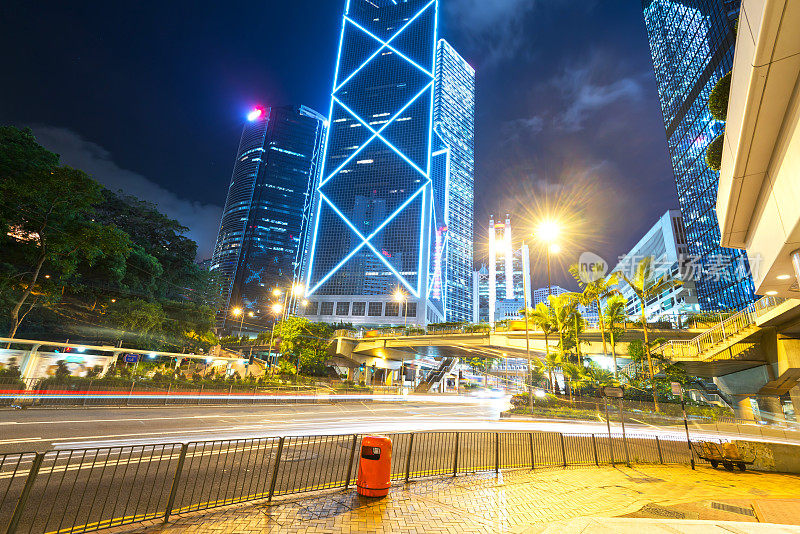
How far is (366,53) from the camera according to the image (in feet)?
473

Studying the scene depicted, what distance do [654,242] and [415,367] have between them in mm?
83382

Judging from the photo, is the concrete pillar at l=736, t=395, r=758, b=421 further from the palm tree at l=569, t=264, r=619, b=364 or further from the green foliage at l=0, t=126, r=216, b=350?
the green foliage at l=0, t=126, r=216, b=350

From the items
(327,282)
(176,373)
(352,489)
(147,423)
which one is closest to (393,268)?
(327,282)

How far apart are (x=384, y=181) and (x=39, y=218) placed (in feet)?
329

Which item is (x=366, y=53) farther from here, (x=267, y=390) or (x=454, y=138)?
(x=267, y=390)

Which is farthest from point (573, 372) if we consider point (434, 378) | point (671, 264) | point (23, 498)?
point (671, 264)

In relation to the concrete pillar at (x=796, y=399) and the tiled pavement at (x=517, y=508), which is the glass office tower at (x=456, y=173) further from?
the tiled pavement at (x=517, y=508)

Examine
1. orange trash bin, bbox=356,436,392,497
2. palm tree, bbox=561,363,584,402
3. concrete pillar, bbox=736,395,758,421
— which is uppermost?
palm tree, bbox=561,363,584,402

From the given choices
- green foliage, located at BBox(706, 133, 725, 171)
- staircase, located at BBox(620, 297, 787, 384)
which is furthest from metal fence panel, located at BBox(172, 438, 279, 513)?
staircase, located at BBox(620, 297, 787, 384)

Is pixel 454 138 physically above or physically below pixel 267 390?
above

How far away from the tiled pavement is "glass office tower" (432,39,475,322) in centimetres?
12829

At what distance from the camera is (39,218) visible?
25562 millimetres

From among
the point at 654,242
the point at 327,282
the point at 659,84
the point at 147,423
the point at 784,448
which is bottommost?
the point at 147,423

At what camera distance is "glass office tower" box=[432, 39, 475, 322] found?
493 ft
